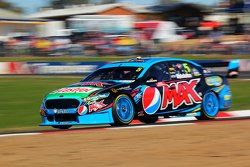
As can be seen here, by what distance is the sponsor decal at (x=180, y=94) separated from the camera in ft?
36.4

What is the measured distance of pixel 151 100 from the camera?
35.5ft

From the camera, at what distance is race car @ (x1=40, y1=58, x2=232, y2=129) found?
1010 centimetres

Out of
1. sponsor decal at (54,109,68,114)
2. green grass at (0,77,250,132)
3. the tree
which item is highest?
the tree

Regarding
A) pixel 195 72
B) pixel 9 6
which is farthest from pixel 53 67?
pixel 9 6

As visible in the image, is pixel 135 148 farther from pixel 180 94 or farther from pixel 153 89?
pixel 180 94

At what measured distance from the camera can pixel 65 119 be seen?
1031cm

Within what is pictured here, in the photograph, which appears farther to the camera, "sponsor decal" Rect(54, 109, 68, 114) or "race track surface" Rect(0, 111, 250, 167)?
"sponsor decal" Rect(54, 109, 68, 114)

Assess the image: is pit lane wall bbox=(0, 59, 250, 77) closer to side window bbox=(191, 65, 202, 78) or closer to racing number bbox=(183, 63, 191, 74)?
side window bbox=(191, 65, 202, 78)

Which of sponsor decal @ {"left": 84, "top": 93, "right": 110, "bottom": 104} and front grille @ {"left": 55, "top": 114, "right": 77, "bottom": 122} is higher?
sponsor decal @ {"left": 84, "top": 93, "right": 110, "bottom": 104}

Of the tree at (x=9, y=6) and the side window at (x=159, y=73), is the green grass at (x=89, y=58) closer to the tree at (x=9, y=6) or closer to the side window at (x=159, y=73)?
the side window at (x=159, y=73)

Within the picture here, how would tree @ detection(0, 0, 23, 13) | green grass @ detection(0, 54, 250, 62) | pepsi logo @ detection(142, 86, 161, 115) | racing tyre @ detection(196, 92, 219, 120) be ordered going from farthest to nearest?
tree @ detection(0, 0, 23, 13) → green grass @ detection(0, 54, 250, 62) → racing tyre @ detection(196, 92, 219, 120) → pepsi logo @ detection(142, 86, 161, 115)

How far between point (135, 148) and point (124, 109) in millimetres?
3078

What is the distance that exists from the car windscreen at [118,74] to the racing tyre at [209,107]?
1.58 m

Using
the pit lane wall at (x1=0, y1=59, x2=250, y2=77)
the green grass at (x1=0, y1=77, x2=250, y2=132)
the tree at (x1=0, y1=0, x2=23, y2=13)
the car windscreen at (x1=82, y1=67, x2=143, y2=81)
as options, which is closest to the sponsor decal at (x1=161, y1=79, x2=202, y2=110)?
the car windscreen at (x1=82, y1=67, x2=143, y2=81)
